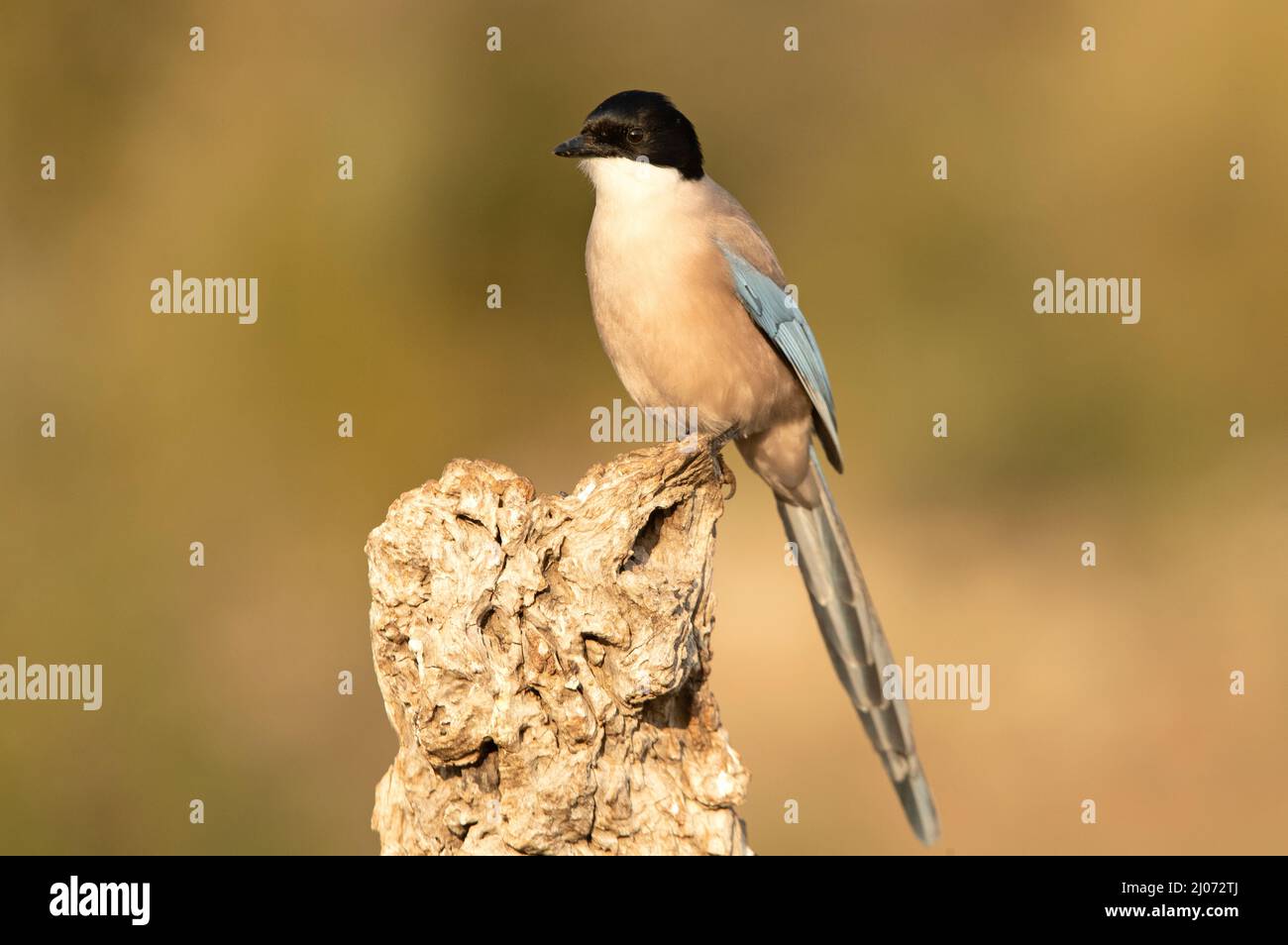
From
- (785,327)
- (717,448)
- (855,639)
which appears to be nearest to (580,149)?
(785,327)

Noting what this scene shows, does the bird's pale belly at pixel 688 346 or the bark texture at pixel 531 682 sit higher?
the bird's pale belly at pixel 688 346

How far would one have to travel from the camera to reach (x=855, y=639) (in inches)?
214

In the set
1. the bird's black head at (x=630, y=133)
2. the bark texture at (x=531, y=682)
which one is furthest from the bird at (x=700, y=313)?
the bark texture at (x=531, y=682)

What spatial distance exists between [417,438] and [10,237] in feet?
9.24

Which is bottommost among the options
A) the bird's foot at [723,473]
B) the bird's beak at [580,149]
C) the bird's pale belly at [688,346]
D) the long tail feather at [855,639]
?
the long tail feather at [855,639]

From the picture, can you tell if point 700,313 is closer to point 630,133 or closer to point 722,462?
point 722,462

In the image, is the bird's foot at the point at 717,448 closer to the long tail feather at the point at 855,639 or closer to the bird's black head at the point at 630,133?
the long tail feather at the point at 855,639

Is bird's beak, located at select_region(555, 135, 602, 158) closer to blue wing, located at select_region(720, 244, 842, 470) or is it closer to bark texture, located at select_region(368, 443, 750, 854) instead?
blue wing, located at select_region(720, 244, 842, 470)

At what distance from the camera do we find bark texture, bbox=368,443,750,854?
11.7 feet

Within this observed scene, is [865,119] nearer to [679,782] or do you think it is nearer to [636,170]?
[636,170]

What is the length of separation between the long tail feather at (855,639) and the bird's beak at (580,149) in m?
1.54

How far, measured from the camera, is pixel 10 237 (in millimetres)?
8352

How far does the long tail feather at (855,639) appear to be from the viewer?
5.22 meters
